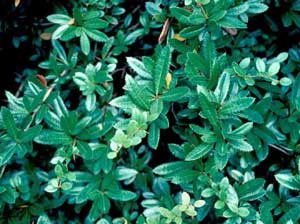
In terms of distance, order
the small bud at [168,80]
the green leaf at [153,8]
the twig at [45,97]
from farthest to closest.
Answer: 1. the green leaf at [153,8]
2. the twig at [45,97]
3. the small bud at [168,80]

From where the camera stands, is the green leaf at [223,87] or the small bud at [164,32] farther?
the small bud at [164,32]

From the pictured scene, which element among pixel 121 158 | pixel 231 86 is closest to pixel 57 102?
pixel 121 158

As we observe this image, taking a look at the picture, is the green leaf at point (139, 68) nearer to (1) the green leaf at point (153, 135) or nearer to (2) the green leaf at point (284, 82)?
(1) the green leaf at point (153, 135)

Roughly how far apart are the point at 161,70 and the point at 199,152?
0.23 meters

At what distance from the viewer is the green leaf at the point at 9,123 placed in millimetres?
1353

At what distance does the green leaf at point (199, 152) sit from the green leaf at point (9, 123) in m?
0.47

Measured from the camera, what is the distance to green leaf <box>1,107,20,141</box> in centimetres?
135

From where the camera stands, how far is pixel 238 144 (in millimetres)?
1250

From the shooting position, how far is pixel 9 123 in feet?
4.44

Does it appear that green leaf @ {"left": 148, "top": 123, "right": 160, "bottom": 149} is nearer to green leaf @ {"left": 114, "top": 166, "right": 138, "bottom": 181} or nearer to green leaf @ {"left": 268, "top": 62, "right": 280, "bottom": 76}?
green leaf @ {"left": 114, "top": 166, "right": 138, "bottom": 181}

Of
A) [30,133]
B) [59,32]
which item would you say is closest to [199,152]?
[30,133]

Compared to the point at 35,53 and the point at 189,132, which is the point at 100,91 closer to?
the point at 189,132

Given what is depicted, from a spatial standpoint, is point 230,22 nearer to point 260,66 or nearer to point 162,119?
point 260,66

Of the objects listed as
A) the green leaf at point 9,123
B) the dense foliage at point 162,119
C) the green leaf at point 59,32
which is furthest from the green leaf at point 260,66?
the green leaf at point 9,123
